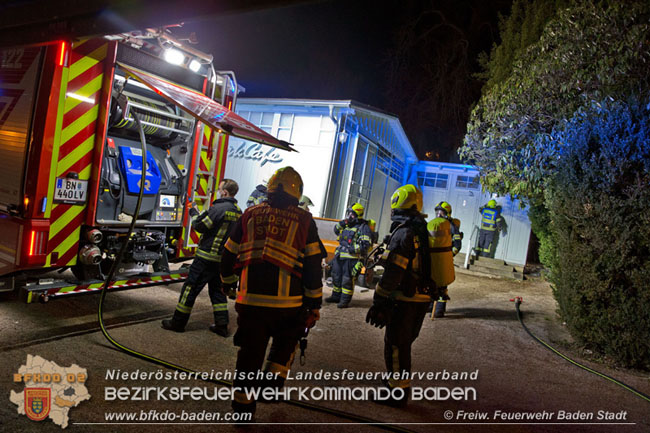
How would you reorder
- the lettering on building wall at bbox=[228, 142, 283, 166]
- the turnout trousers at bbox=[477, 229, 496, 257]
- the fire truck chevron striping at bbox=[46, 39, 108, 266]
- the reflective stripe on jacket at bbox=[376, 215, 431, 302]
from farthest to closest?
the turnout trousers at bbox=[477, 229, 496, 257] → the lettering on building wall at bbox=[228, 142, 283, 166] → the fire truck chevron striping at bbox=[46, 39, 108, 266] → the reflective stripe on jacket at bbox=[376, 215, 431, 302]

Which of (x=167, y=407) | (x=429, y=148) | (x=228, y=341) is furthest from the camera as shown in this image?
(x=429, y=148)

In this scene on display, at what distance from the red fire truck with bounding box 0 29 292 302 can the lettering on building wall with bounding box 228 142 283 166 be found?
6.86 m

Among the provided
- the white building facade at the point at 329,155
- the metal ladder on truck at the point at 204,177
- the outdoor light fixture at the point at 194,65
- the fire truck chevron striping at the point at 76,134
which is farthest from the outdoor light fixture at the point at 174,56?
the white building facade at the point at 329,155

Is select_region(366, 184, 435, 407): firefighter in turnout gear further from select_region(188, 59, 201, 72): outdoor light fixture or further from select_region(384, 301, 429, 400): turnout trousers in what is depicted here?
select_region(188, 59, 201, 72): outdoor light fixture

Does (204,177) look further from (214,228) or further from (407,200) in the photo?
(407,200)

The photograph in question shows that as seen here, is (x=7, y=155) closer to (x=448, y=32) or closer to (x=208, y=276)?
(x=208, y=276)

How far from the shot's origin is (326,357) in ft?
17.3

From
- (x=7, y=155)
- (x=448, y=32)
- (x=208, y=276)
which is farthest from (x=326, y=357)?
(x=448, y=32)

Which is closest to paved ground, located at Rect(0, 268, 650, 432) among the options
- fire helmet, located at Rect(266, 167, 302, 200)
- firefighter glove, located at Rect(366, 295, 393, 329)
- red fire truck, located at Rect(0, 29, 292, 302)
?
red fire truck, located at Rect(0, 29, 292, 302)

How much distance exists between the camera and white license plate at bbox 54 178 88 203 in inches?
182

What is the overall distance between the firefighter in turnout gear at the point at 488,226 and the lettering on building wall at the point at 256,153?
823cm

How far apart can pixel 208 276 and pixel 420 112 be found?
18.6 m

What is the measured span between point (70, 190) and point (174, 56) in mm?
2210

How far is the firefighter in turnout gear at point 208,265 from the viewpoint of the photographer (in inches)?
206
